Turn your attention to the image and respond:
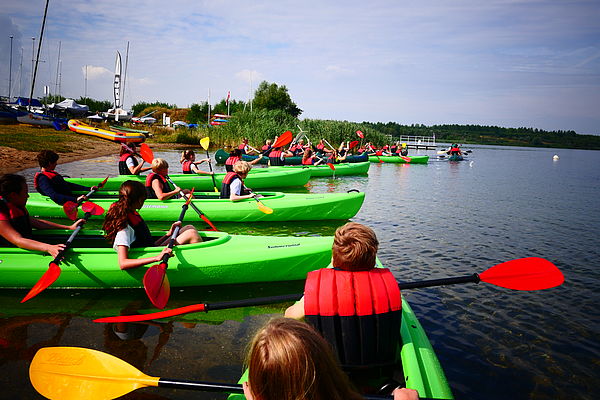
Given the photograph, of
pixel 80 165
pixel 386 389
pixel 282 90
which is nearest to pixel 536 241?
pixel 386 389

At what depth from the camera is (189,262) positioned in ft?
15.4

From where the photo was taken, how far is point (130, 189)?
13.6 feet

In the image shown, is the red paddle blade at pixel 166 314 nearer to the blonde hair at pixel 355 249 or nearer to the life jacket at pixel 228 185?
the blonde hair at pixel 355 249

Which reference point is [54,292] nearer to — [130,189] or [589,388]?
[130,189]

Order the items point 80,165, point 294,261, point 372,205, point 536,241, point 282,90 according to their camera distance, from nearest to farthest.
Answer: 1. point 294,261
2. point 536,241
3. point 372,205
4. point 80,165
5. point 282,90

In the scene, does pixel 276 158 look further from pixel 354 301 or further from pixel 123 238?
pixel 354 301

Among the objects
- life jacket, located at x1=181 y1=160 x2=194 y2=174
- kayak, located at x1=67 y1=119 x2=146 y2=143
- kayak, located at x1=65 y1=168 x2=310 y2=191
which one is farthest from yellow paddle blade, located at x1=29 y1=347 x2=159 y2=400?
kayak, located at x1=67 y1=119 x2=146 y2=143

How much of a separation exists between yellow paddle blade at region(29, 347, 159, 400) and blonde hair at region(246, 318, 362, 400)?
1618 mm

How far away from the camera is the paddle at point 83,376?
8.21 ft

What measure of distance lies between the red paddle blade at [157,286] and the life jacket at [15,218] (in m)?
1.75

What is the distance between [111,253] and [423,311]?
367 centimetres

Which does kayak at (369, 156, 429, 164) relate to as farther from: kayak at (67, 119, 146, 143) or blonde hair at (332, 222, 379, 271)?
blonde hair at (332, 222, 379, 271)

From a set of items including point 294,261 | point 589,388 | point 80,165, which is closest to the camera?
point 589,388

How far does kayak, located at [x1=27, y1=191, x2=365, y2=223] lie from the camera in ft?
26.3
